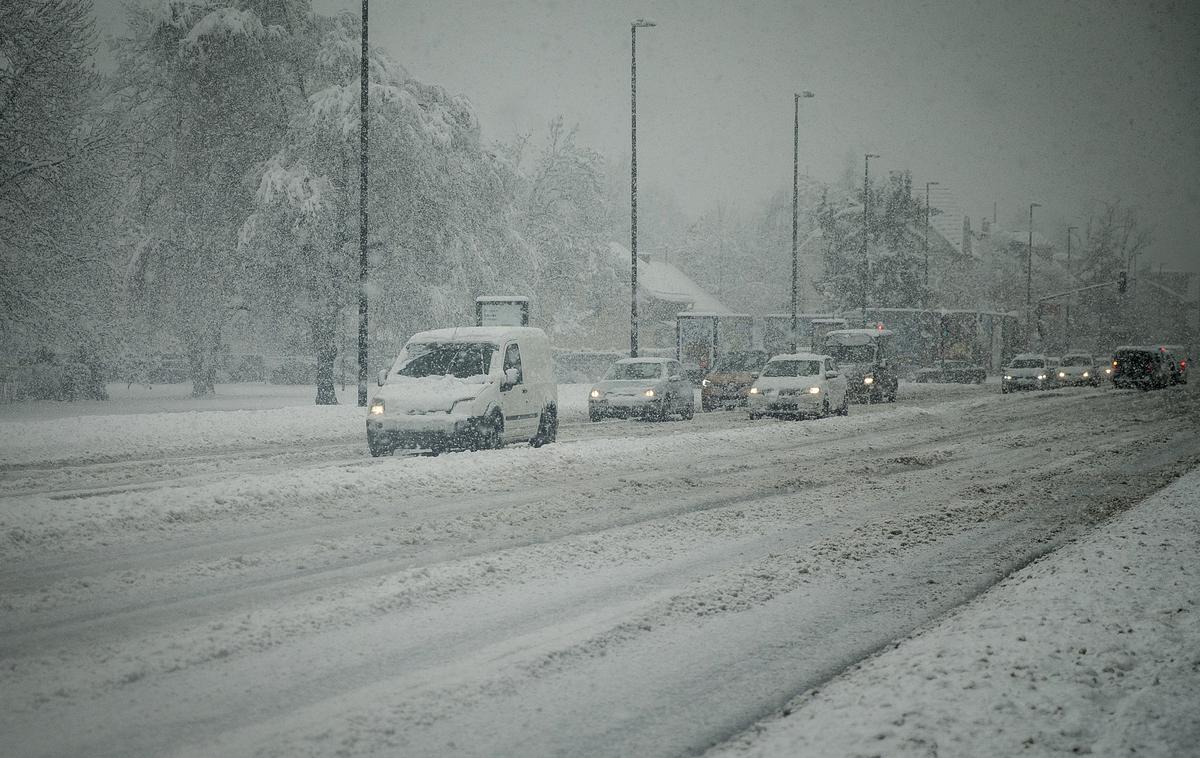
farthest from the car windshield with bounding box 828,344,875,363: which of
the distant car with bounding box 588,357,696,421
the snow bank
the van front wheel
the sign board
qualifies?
the snow bank

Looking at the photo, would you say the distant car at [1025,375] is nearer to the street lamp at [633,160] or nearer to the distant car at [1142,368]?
the distant car at [1142,368]

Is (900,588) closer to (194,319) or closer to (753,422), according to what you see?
(753,422)

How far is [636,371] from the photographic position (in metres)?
25.5

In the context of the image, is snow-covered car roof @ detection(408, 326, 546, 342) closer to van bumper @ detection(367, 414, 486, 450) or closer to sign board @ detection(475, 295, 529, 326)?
van bumper @ detection(367, 414, 486, 450)

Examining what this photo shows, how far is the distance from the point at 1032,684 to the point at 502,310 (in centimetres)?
2379

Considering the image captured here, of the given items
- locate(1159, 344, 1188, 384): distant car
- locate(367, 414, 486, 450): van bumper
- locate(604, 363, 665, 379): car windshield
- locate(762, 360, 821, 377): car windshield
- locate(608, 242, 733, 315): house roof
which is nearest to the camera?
locate(367, 414, 486, 450): van bumper

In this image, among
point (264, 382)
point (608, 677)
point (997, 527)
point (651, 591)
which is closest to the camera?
point (608, 677)

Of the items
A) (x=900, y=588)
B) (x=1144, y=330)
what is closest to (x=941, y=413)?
(x=900, y=588)

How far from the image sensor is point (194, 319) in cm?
3259

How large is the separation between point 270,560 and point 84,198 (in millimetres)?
21422

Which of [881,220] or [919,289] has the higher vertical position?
[881,220]

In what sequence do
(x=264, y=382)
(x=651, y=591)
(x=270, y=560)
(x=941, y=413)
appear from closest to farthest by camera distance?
(x=651, y=591) → (x=270, y=560) → (x=941, y=413) → (x=264, y=382)

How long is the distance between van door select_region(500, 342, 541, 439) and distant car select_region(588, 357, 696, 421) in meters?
6.64

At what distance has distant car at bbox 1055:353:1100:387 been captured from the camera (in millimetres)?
→ 47344
